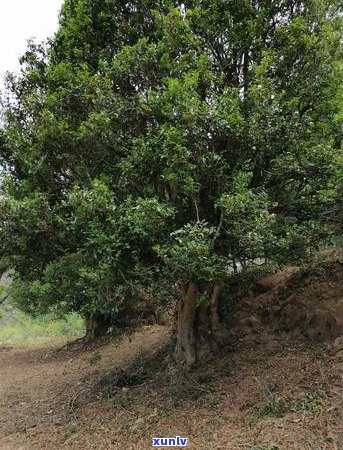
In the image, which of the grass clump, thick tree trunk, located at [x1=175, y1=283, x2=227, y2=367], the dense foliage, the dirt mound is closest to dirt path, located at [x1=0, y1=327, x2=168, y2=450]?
thick tree trunk, located at [x1=175, y1=283, x2=227, y2=367]

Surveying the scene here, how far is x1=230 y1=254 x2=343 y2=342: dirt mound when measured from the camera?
6.30 meters

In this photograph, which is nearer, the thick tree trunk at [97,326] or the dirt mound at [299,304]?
the dirt mound at [299,304]

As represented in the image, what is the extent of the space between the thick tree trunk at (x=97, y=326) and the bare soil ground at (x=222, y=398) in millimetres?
3915

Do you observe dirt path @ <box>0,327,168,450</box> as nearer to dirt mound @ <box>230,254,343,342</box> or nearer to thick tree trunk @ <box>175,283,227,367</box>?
thick tree trunk @ <box>175,283,227,367</box>

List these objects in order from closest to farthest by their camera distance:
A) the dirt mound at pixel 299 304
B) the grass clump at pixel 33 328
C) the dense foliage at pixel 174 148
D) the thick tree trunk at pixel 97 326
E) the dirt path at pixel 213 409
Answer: the dirt path at pixel 213 409
the dense foliage at pixel 174 148
the dirt mound at pixel 299 304
the thick tree trunk at pixel 97 326
the grass clump at pixel 33 328

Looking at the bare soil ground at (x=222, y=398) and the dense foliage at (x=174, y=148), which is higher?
the dense foliage at (x=174, y=148)

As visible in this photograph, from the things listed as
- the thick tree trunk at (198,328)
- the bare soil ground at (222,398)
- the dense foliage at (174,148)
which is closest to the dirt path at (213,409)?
the bare soil ground at (222,398)

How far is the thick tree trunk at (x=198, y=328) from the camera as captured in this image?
22.0 feet

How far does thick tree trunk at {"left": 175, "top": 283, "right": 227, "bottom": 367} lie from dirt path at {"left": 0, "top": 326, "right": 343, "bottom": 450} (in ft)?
1.03

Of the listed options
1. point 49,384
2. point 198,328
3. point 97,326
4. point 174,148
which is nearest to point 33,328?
point 97,326

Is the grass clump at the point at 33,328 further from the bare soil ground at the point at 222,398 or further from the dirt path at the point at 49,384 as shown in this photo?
the bare soil ground at the point at 222,398

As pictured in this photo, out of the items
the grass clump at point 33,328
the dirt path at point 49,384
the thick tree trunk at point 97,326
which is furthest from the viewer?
the grass clump at point 33,328

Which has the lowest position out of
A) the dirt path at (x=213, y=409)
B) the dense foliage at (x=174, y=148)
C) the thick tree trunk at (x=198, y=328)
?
the dirt path at (x=213, y=409)

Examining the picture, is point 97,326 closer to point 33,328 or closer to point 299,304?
point 299,304
